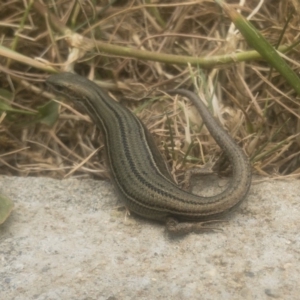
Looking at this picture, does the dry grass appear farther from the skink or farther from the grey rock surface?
the grey rock surface

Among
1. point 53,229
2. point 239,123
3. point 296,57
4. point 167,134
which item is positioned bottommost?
point 53,229

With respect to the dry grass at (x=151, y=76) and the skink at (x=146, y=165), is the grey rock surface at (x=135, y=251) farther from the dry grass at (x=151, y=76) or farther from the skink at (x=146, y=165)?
the dry grass at (x=151, y=76)

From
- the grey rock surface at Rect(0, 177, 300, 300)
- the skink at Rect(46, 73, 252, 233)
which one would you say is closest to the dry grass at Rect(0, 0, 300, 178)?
the skink at Rect(46, 73, 252, 233)

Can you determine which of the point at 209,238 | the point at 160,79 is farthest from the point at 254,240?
the point at 160,79

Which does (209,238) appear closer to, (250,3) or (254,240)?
(254,240)

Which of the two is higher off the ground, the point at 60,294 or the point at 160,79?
the point at 160,79

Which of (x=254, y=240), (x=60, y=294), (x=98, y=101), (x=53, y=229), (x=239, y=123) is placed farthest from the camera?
(x=98, y=101)

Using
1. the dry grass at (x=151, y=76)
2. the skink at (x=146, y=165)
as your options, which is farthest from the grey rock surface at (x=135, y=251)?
the dry grass at (x=151, y=76)

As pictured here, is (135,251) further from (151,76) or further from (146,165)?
(151,76)
